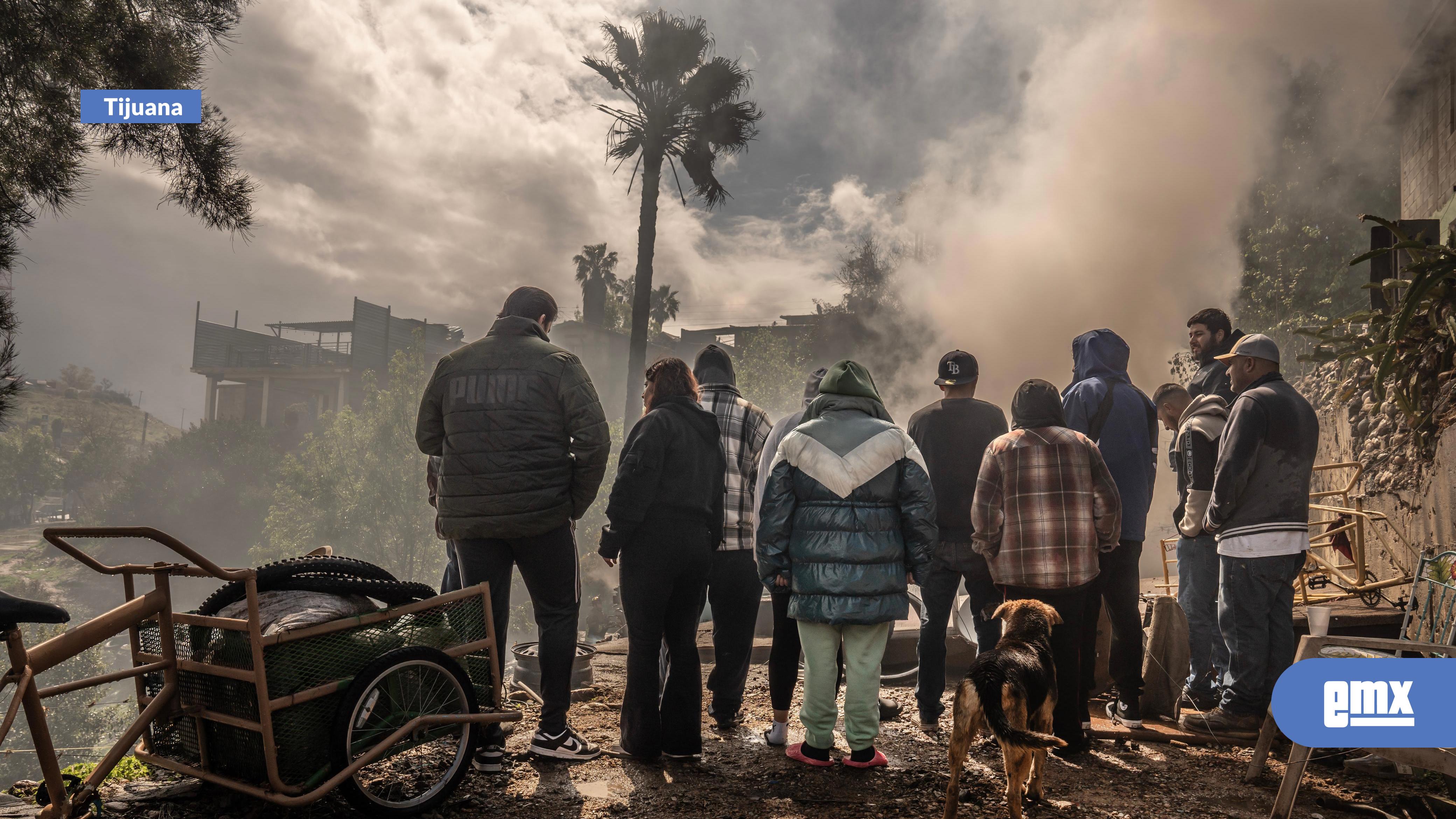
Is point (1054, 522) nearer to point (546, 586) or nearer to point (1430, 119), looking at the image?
point (546, 586)

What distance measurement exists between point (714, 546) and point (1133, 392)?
2783 millimetres

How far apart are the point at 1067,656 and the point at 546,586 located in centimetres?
258

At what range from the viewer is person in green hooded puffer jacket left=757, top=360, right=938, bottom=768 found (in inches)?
143

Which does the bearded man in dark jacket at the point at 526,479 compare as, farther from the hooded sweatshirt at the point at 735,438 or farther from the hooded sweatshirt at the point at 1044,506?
the hooded sweatshirt at the point at 1044,506

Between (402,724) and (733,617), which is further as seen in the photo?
(733,617)

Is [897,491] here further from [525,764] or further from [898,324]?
[898,324]

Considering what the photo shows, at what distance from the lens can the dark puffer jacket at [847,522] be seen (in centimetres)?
362

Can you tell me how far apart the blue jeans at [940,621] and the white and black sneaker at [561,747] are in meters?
2.01

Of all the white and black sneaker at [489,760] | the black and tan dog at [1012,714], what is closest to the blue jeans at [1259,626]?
the black and tan dog at [1012,714]

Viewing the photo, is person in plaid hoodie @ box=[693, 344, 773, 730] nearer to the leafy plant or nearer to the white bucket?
the white bucket

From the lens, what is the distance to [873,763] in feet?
12.4

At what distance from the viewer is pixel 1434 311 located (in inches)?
211

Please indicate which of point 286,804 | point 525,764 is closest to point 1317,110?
point 525,764

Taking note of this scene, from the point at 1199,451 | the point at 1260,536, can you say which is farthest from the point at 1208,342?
the point at 1260,536
